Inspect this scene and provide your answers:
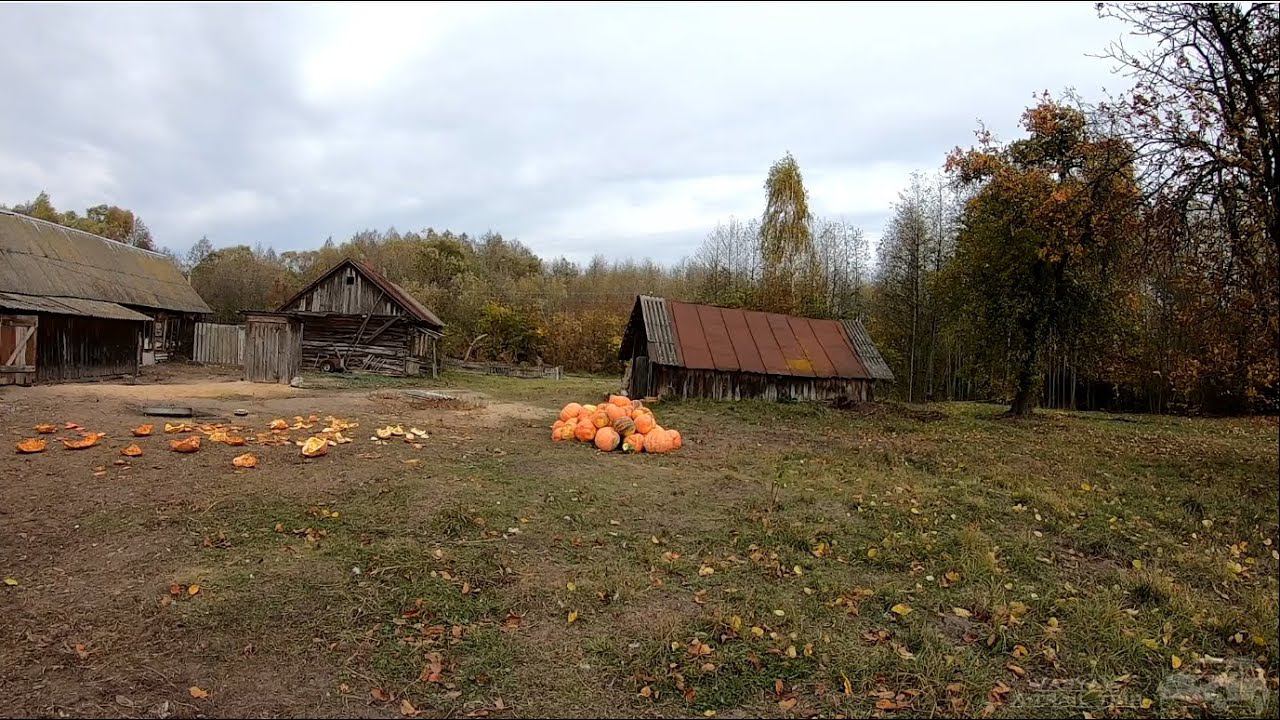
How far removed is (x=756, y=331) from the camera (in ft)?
65.9

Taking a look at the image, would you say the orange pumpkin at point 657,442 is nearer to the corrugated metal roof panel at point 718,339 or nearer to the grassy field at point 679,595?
the grassy field at point 679,595

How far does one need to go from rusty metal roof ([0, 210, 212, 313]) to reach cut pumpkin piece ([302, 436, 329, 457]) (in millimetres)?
18527

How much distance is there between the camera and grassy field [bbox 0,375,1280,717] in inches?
145

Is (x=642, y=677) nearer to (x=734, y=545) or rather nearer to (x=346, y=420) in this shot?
(x=734, y=545)

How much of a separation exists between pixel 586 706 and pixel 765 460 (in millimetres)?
6862

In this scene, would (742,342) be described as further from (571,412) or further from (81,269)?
(81,269)

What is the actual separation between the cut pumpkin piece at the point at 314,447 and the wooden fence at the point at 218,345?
25.6 m

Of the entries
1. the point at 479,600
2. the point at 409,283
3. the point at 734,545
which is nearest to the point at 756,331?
the point at 734,545

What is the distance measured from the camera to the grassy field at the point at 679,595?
368cm

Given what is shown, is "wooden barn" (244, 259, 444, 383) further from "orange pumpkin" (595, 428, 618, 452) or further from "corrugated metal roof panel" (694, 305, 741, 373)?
"orange pumpkin" (595, 428, 618, 452)

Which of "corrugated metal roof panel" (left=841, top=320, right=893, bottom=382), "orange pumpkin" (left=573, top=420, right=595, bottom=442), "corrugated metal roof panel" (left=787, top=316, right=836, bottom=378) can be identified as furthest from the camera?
"corrugated metal roof panel" (left=841, top=320, right=893, bottom=382)

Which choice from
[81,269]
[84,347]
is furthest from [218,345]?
[84,347]

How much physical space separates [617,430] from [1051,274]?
41.1ft

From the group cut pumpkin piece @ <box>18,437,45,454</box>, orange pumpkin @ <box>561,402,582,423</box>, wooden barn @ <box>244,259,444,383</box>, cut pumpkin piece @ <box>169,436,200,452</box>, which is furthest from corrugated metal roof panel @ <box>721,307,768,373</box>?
cut pumpkin piece @ <box>18,437,45,454</box>
